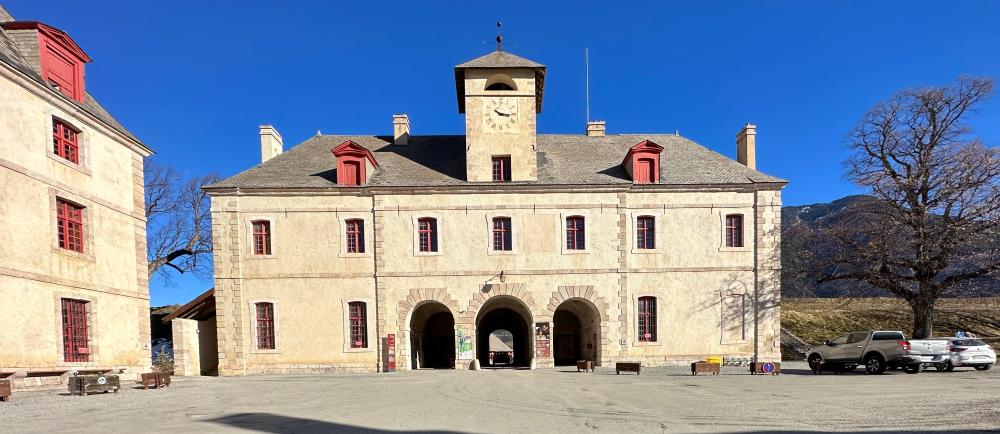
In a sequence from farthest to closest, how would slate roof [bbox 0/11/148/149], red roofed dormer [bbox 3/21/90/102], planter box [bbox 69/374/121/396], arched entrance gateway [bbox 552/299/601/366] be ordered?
arched entrance gateway [bbox 552/299/601/366] → red roofed dormer [bbox 3/21/90/102] → slate roof [bbox 0/11/148/149] → planter box [bbox 69/374/121/396]

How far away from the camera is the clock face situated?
74.7 feet

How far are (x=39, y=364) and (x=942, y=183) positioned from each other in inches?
1314

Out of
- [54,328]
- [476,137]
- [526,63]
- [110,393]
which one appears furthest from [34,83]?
[526,63]

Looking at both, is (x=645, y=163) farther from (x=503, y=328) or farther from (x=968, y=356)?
(x=968, y=356)

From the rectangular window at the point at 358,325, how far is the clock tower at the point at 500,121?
Result: 7666 millimetres

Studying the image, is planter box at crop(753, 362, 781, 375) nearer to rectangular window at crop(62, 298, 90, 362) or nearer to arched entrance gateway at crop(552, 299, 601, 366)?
arched entrance gateway at crop(552, 299, 601, 366)

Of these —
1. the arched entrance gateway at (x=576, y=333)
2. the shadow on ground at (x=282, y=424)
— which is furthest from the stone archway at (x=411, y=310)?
the shadow on ground at (x=282, y=424)

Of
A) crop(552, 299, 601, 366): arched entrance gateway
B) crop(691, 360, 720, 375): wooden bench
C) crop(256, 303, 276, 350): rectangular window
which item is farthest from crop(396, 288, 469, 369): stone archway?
crop(691, 360, 720, 375): wooden bench

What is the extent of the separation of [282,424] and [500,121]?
16.7 metres

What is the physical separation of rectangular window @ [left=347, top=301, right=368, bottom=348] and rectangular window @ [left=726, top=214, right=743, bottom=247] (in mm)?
17083

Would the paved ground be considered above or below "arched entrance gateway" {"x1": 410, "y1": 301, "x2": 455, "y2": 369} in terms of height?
above

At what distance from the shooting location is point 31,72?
14.2 metres

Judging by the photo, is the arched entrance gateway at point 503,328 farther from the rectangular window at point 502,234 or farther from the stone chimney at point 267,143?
the stone chimney at point 267,143

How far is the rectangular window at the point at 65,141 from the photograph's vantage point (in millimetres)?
15102
